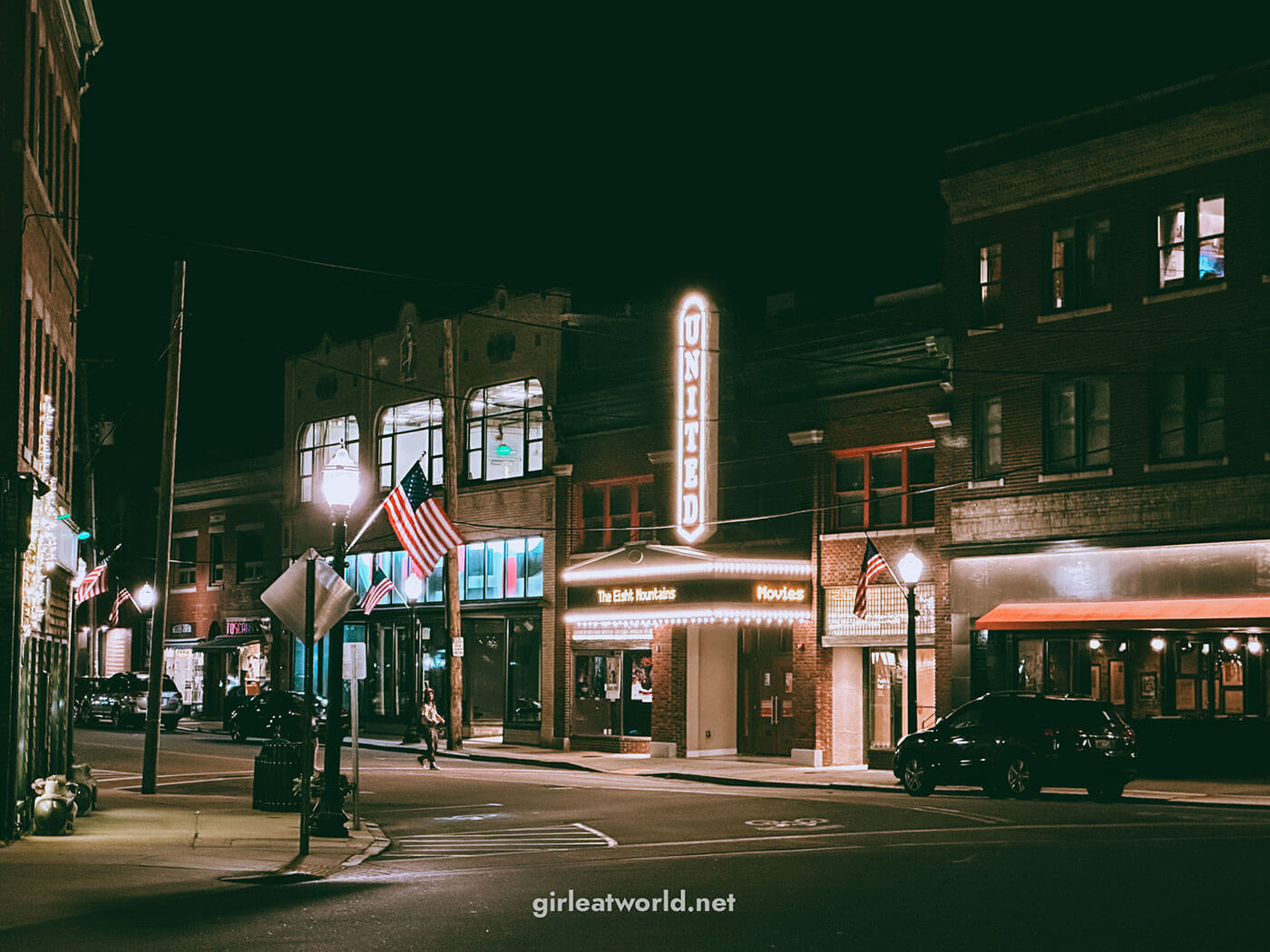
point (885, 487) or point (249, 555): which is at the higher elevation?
point (885, 487)

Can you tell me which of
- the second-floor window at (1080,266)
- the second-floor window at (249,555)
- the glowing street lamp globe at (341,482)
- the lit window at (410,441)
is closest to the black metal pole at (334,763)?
the glowing street lamp globe at (341,482)

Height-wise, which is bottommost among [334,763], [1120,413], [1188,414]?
[334,763]

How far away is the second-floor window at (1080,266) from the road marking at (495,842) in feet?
51.4

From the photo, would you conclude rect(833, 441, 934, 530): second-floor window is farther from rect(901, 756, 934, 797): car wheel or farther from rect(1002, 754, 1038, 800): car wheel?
rect(1002, 754, 1038, 800): car wheel

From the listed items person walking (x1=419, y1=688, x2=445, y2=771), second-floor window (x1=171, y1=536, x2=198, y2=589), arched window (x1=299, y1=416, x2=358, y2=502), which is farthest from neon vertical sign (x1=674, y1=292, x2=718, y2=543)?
second-floor window (x1=171, y1=536, x2=198, y2=589)

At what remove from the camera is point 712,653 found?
124 feet

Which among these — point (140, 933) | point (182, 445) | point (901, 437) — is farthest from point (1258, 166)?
point (182, 445)

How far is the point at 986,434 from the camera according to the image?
104 feet

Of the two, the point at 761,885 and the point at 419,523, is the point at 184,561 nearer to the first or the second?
the point at 419,523

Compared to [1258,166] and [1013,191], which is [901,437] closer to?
[1013,191]

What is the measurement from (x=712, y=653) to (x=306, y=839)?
70.5ft

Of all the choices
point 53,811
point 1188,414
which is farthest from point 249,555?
point 53,811

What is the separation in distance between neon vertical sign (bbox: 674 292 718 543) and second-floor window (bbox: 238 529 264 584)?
25074mm

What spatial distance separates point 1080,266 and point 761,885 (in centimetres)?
2004
